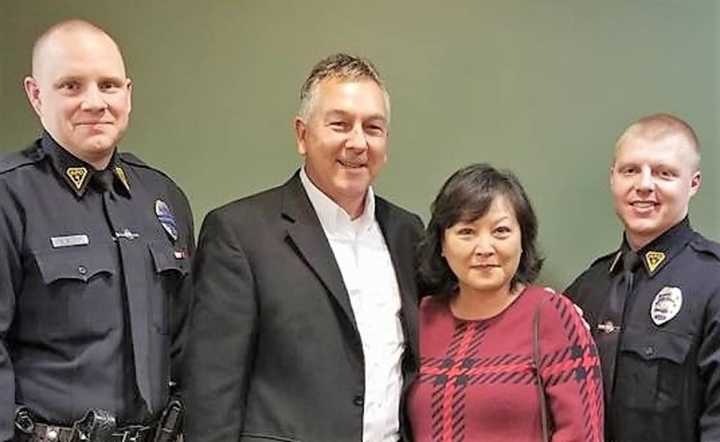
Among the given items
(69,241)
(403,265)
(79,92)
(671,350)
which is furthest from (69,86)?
(671,350)

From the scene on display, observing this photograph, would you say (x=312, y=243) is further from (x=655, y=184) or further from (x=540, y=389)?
(x=655, y=184)

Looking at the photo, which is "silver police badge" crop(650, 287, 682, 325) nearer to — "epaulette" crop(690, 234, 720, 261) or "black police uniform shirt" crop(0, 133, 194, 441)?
"epaulette" crop(690, 234, 720, 261)

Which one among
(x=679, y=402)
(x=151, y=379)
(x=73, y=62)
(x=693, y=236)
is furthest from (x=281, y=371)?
(x=693, y=236)

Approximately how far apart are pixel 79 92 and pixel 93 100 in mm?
41

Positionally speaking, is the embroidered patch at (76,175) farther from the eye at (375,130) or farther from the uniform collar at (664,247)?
the uniform collar at (664,247)

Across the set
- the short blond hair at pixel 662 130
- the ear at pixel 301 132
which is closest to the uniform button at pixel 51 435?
the ear at pixel 301 132

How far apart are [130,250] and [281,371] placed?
379mm

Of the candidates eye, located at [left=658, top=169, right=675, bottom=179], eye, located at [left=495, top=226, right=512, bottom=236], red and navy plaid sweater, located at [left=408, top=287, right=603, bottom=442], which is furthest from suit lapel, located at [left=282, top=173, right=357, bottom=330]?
eye, located at [left=658, top=169, right=675, bottom=179]

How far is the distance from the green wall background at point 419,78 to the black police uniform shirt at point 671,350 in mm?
557

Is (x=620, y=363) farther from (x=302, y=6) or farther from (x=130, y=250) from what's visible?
(x=302, y=6)

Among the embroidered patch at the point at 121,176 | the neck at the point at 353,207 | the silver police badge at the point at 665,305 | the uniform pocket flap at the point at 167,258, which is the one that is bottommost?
the silver police badge at the point at 665,305

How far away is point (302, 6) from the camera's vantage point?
2.67 metres

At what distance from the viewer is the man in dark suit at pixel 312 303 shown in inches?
70.3

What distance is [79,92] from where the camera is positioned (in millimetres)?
1842
